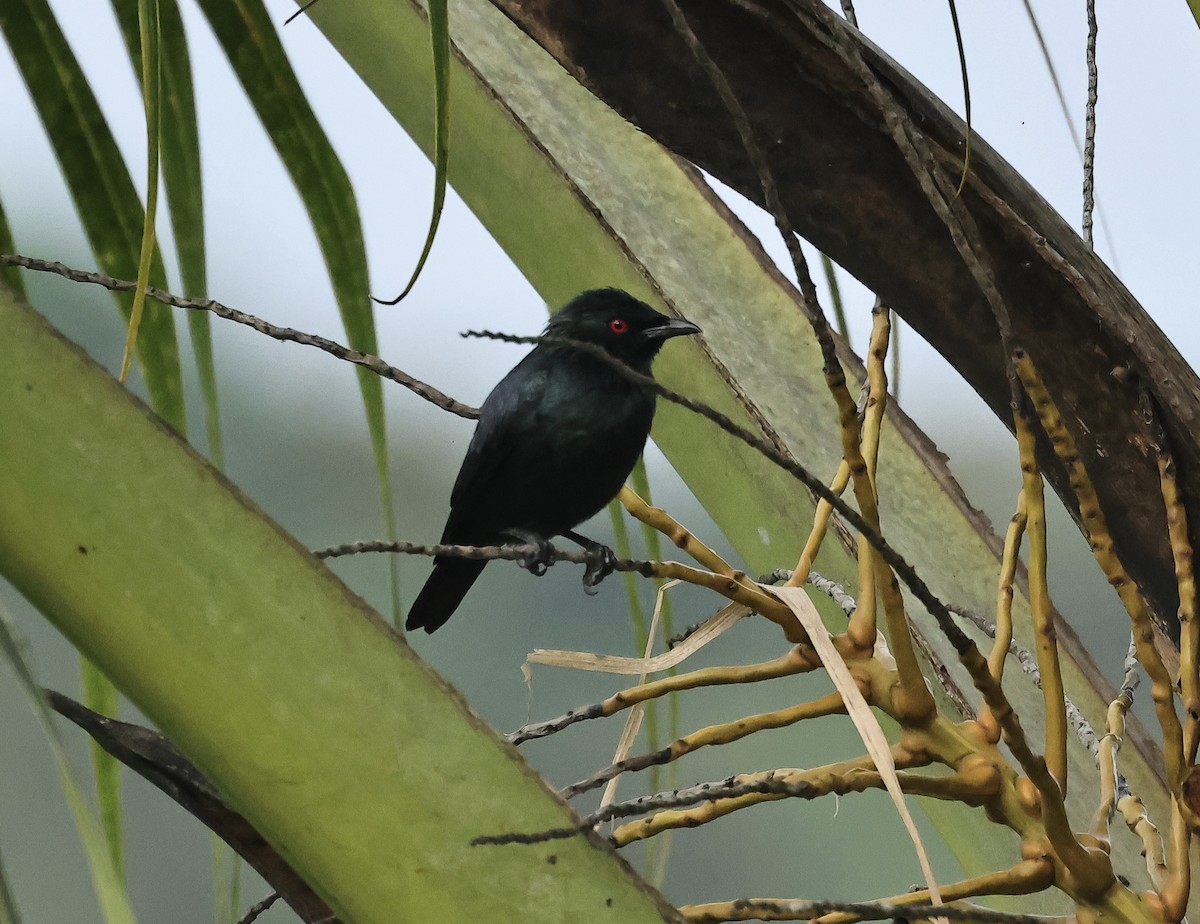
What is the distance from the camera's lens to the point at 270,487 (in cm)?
729

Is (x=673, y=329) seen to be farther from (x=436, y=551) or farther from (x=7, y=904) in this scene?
(x=7, y=904)

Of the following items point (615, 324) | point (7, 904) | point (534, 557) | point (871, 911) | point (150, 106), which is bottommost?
point (871, 911)

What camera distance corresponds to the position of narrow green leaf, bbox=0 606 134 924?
12.1 inches

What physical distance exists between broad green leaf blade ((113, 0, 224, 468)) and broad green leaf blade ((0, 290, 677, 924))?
8.5 inches

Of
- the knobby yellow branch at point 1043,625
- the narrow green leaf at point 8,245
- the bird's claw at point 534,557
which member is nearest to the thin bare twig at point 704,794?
the knobby yellow branch at point 1043,625

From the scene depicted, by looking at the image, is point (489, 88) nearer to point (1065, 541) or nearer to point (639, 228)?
point (639, 228)

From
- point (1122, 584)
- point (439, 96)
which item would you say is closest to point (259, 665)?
point (439, 96)

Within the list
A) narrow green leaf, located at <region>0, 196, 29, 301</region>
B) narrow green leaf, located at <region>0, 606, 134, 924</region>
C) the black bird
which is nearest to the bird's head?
the black bird

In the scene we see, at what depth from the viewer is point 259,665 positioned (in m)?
0.43

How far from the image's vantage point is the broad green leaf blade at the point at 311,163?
2.23 feet

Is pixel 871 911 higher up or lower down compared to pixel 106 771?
lower down

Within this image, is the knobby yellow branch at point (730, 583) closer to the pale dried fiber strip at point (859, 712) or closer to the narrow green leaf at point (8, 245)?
the pale dried fiber strip at point (859, 712)

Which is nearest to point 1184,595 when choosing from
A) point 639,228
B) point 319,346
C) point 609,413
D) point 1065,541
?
point 319,346

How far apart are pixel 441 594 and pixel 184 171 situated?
43.0 inches
